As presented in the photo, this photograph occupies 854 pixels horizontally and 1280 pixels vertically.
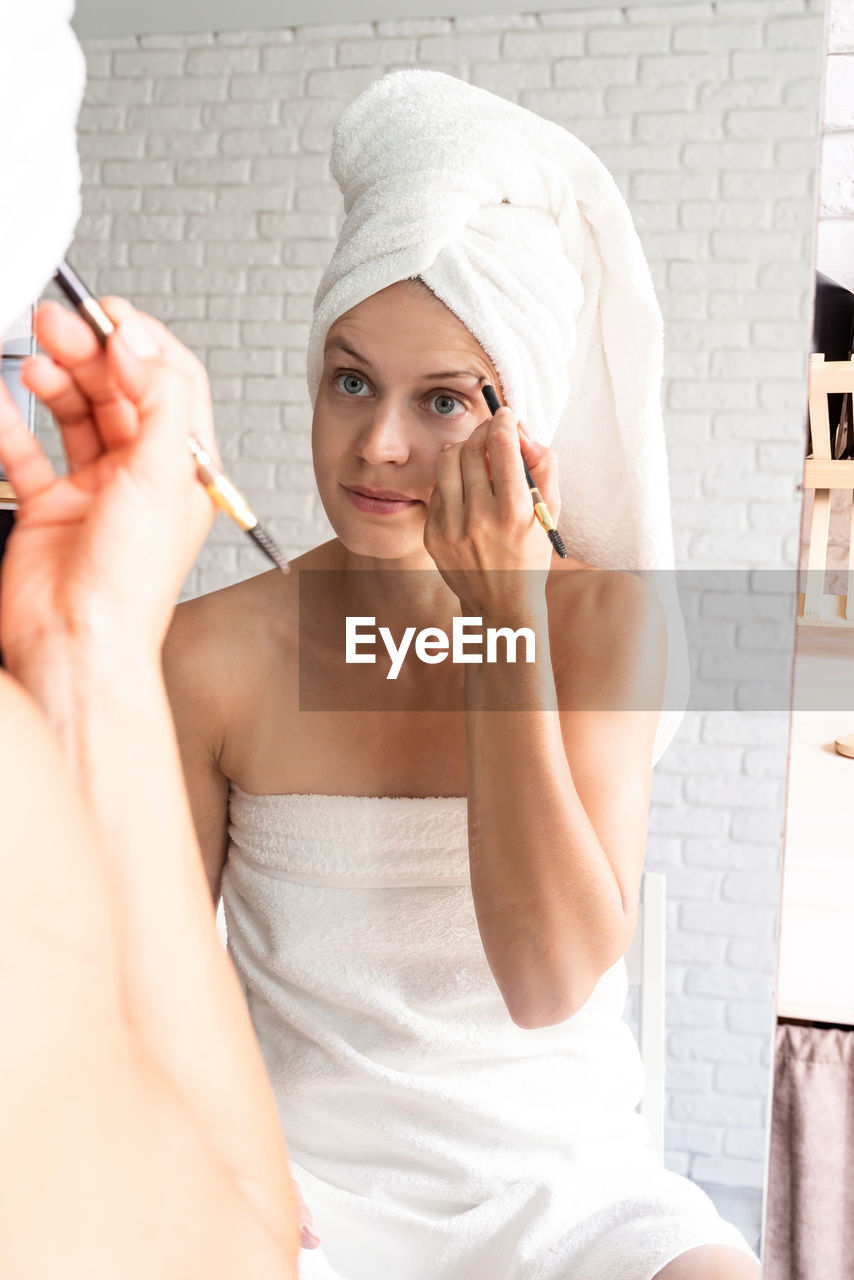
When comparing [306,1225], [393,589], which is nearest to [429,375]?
[393,589]

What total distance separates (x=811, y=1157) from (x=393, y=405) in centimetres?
59

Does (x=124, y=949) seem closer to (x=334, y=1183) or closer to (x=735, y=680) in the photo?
(x=334, y=1183)

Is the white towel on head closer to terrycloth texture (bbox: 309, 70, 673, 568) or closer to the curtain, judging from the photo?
terrycloth texture (bbox: 309, 70, 673, 568)

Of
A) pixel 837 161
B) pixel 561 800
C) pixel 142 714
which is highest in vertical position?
pixel 837 161

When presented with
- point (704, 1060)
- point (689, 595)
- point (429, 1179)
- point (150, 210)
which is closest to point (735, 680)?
point (689, 595)

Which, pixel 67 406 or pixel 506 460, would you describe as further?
pixel 506 460

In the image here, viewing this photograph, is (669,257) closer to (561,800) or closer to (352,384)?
(352,384)

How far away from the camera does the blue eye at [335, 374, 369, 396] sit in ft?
1.80

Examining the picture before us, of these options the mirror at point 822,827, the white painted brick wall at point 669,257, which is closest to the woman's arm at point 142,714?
the white painted brick wall at point 669,257

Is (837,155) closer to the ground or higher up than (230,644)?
higher up

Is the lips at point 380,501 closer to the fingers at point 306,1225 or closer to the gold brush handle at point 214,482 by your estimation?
the gold brush handle at point 214,482

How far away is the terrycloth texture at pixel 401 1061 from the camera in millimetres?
556

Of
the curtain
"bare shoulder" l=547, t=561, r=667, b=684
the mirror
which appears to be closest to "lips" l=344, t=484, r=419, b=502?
"bare shoulder" l=547, t=561, r=667, b=684

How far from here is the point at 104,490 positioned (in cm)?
34
